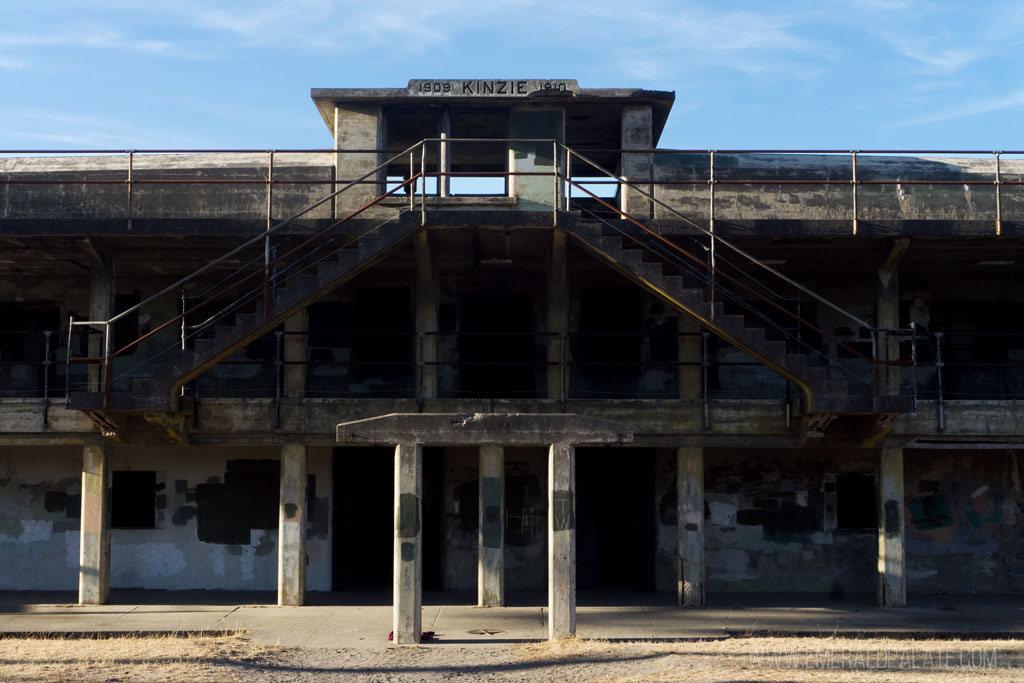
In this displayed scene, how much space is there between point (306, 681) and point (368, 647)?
6.21 ft

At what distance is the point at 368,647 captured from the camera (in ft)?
42.2

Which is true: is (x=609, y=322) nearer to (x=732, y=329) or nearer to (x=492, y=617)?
(x=732, y=329)

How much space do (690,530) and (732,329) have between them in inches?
135

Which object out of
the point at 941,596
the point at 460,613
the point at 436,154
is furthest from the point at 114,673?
the point at 941,596

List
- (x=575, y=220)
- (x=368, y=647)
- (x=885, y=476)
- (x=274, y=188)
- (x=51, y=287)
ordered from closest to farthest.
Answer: (x=368, y=647)
(x=575, y=220)
(x=885, y=476)
(x=274, y=188)
(x=51, y=287)

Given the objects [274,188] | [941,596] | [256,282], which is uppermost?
[274,188]

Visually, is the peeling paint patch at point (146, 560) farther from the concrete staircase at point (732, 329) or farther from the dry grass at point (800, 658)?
the concrete staircase at point (732, 329)

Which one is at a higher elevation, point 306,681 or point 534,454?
point 534,454

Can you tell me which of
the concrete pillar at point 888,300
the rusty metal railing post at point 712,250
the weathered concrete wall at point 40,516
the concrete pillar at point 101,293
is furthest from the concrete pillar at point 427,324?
the concrete pillar at point 888,300

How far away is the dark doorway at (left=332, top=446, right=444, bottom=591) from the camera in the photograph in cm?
1862

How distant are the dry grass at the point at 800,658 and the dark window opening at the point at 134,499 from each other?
336 inches

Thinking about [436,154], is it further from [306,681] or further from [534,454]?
[306,681]

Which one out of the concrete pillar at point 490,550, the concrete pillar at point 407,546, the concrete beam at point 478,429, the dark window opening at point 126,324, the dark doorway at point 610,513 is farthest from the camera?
the dark doorway at point 610,513

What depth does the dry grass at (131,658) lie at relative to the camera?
11211mm
